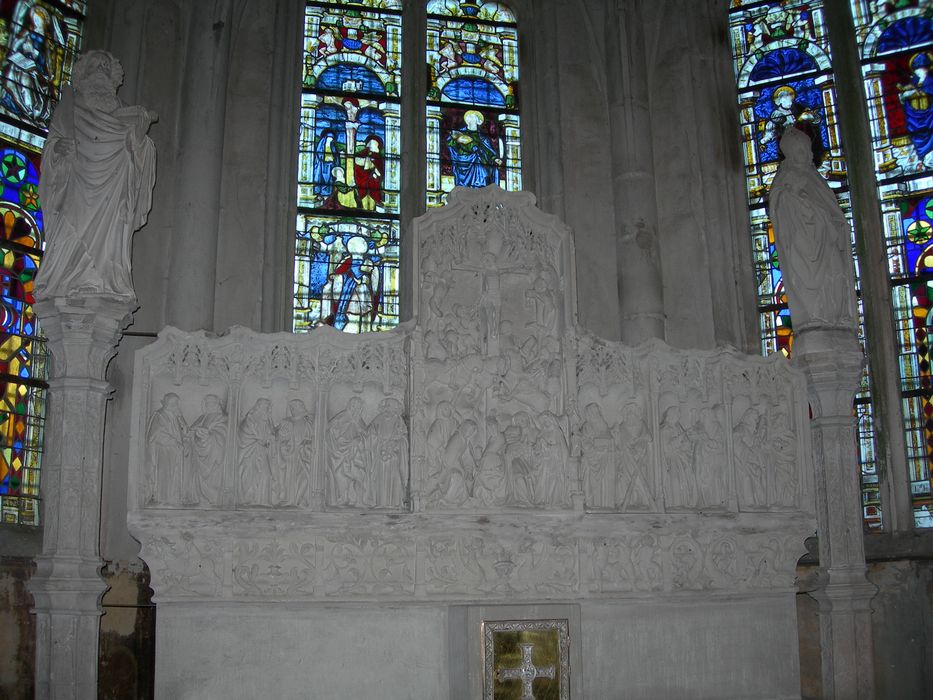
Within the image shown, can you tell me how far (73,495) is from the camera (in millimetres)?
7324

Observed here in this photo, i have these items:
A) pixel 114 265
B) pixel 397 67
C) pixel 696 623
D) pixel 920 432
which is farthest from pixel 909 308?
pixel 114 265

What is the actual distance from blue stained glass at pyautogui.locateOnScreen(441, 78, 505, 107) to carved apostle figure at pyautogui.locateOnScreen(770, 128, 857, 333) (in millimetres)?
3589

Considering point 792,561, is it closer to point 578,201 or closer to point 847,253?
point 847,253

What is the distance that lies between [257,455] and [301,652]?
4.65ft

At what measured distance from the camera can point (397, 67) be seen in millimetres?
11352

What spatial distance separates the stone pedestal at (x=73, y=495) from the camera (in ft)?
23.4

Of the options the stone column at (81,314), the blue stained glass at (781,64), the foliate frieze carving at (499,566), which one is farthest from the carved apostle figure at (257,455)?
the blue stained glass at (781,64)

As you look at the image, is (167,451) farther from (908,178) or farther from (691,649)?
(908,178)

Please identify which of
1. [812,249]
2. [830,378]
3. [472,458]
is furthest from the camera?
[812,249]

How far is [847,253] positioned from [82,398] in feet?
20.1

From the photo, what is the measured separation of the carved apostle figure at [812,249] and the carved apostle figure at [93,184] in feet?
16.9

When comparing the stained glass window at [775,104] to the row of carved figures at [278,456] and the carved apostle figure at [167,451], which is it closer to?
the row of carved figures at [278,456]

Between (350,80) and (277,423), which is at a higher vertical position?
(350,80)

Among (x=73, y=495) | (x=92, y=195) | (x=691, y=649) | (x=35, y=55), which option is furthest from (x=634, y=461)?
(x=35, y=55)
